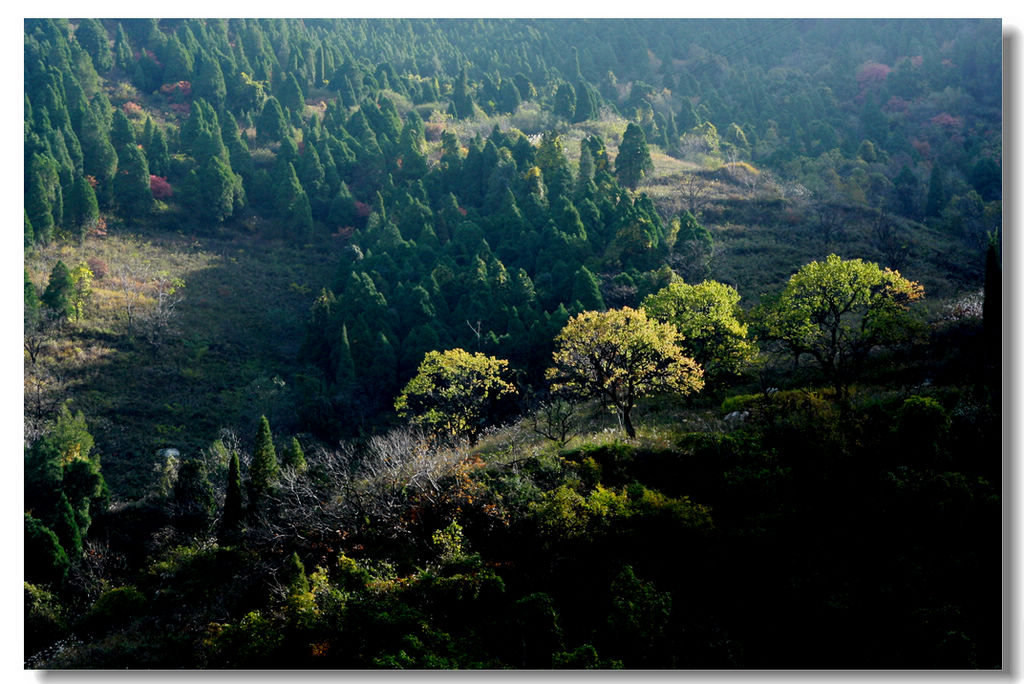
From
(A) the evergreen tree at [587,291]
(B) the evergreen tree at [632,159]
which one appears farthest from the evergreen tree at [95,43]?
(A) the evergreen tree at [587,291]

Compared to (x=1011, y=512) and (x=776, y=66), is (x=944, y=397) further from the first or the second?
(x=776, y=66)

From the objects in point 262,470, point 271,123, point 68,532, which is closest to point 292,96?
point 271,123

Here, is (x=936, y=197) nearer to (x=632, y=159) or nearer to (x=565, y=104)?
(x=632, y=159)

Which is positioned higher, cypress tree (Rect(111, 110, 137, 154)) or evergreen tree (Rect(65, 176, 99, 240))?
cypress tree (Rect(111, 110, 137, 154))

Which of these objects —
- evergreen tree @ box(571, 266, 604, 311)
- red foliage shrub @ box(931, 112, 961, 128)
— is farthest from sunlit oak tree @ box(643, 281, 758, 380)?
red foliage shrub @ box(931, 112, 961, 128)

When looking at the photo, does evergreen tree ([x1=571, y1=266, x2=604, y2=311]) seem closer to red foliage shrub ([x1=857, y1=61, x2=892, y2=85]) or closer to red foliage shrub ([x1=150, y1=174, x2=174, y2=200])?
red foliage shrub ([x1=150, y1=174, x2=174, y2=200])

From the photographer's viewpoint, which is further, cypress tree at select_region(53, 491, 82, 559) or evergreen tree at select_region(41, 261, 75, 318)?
evergreen tree at select_region(41, 261, 75, 318)

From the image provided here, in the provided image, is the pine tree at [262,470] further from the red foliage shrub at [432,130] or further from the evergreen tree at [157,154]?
the red foliage shrub at [432,130]

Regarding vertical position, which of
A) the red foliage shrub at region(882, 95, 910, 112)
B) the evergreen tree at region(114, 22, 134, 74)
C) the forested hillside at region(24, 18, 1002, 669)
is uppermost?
the evergreen tree at region(114, 22, 134, 74)

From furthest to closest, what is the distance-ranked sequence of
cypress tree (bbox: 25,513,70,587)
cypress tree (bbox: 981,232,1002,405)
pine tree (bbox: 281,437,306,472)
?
1. pine tree (bbox: 281,437,306,472)
2. cypress tree (bbox: 25,513,70,587)
3. cypress tree (bbox: 981,232,1002,405)
